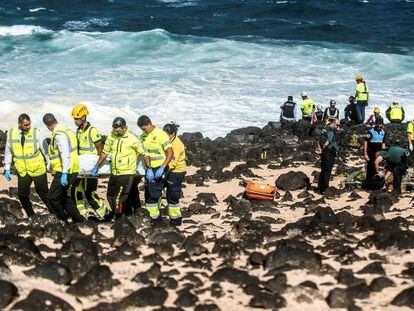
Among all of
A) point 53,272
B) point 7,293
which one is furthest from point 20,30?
point 7,293

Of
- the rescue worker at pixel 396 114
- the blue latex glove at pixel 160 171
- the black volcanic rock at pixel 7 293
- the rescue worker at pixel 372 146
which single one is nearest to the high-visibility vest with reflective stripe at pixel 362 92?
the rescue worker at pixel 396 114

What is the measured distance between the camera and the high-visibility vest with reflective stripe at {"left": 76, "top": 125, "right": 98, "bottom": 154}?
10.7 meters

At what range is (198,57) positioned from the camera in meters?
37.9

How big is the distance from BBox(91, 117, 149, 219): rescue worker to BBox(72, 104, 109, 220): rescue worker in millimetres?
190

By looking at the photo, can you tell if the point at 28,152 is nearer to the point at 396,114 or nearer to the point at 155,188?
the point at 155,188

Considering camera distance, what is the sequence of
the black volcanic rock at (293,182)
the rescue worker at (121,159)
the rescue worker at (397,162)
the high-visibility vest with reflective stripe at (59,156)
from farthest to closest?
the black volcanic rock at (293,182) → the rescue worker at (397,162) → the rescue worker at (121,159) → the high-visibility vest with reflective stripe at (59,156)

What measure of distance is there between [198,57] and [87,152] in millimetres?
27554

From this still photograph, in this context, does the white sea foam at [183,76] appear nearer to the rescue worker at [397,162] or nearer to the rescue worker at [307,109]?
the rescue worker at [307,109]

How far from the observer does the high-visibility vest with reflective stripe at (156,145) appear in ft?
34.7

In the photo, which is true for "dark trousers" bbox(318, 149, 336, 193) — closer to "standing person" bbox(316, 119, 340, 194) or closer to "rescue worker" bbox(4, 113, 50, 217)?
"standing person" bbox(316, 119, 340, 194)

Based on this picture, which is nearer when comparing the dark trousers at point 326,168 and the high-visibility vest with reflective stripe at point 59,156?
the high-visibility vest with reflective stripe at point 59,156

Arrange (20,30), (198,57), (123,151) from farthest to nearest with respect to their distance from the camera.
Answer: (20,30) → (198,57) → (123,151)

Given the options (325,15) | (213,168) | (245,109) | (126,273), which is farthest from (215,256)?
(325,15)

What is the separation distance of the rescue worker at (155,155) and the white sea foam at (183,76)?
42.5ft
